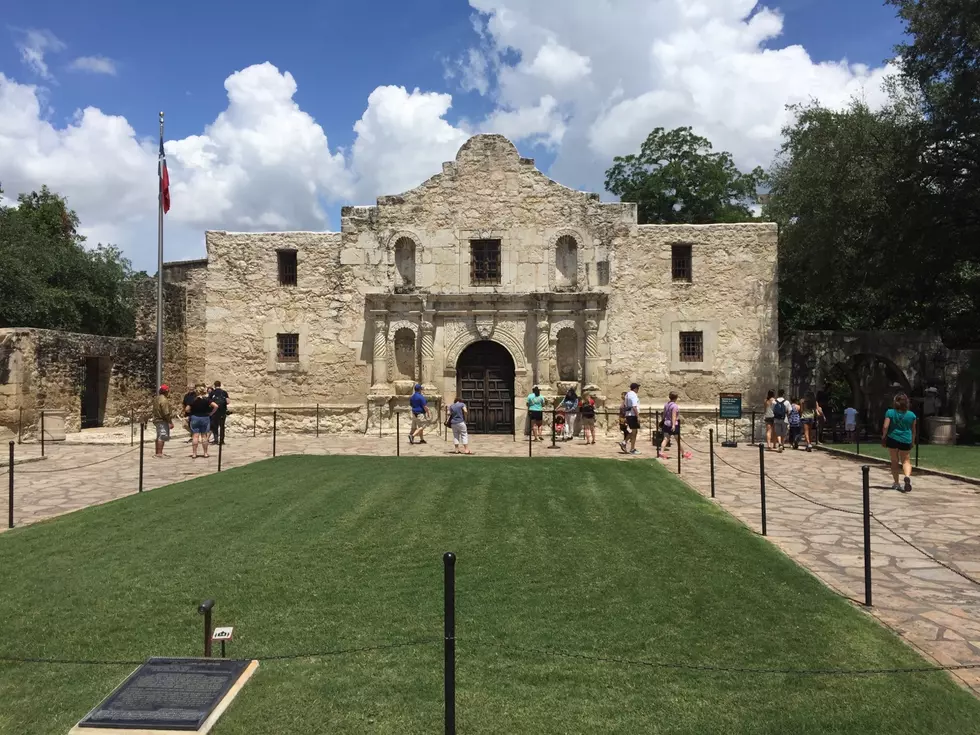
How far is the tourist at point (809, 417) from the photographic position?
1608 cm

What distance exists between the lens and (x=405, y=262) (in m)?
19.5

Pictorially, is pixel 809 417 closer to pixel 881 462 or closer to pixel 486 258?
pixel 881 462

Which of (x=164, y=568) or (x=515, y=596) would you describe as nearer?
(x=515, y=596)

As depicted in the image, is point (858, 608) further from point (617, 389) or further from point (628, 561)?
point (617, 389)

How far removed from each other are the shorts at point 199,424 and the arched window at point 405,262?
744cm

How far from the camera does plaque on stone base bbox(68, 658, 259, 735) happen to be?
135 inches

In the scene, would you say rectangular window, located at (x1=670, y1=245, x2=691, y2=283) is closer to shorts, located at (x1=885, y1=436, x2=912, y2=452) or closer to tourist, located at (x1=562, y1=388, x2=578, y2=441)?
tourist, located at (x1=562, y1=388, x2=578, y2=441)

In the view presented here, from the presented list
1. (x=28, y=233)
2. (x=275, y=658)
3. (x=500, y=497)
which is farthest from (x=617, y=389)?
(x=28, y=233)

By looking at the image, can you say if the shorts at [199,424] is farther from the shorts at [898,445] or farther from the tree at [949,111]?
the tree at [949,111]

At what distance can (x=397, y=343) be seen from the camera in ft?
63.9

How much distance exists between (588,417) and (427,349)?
17.2 ft

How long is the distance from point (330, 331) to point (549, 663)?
16384mm

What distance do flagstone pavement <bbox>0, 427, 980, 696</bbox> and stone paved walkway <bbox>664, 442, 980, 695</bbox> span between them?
0.04ft

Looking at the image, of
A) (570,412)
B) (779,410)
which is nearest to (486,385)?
(570,412)
